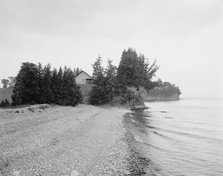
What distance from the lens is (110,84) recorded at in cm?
5850

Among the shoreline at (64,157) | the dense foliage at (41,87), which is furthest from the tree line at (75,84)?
the shoreline at (64,157)

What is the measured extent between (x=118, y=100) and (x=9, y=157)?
50.7m

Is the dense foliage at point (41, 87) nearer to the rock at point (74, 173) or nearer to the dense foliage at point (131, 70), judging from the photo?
the dense foliage at point (131, 70)

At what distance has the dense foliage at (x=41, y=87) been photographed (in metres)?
37.1

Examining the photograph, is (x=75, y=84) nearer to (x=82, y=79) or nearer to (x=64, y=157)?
(x=82, y=79)

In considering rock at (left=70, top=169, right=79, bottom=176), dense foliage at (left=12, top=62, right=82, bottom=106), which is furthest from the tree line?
rock at (left=70, top=169, right=79, bottom=176)

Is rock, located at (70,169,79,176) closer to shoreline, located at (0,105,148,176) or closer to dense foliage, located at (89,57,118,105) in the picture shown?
shoreline, located at (0,105,148,176)

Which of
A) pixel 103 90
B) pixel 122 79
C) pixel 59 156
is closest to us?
pixel 59 156

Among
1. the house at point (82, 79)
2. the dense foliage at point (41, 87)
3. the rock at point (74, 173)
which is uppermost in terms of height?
the house at point (82, 79)

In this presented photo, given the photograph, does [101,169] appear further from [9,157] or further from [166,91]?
[166,91]

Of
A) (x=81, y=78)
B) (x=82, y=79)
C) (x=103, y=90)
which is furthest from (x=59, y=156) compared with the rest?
(x=81, y=78)

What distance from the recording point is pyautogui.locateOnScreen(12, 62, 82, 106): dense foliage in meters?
37.1

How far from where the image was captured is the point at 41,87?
3922cm

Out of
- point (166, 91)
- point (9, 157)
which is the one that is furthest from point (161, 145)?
point (166, 91)
